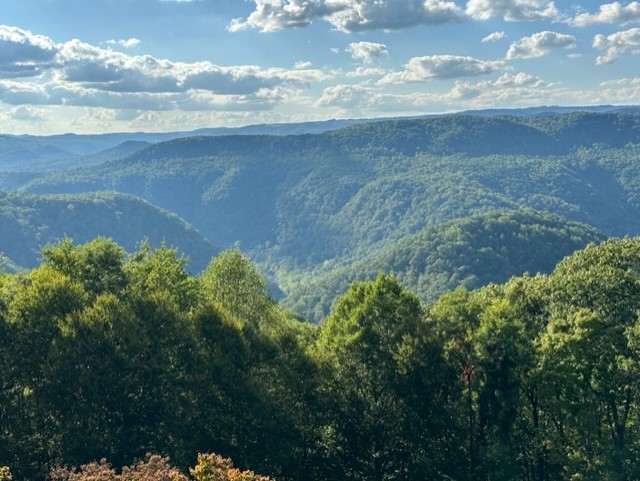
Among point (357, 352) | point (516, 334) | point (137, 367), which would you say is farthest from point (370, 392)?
point (137, 367)

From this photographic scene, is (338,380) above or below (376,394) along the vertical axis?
above

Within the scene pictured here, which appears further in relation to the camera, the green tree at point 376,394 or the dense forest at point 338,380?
the green tree at point 376,394

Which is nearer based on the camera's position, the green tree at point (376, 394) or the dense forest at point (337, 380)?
the dense forest at point (337, 380)

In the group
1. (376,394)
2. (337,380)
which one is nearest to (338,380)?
(337,380)

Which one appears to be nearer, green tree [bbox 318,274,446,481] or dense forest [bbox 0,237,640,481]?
dense forest [bbox 0,237,640,481]

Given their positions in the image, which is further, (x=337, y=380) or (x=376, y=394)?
(x=337, y=380)

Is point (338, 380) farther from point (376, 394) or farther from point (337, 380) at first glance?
point (376, 394)

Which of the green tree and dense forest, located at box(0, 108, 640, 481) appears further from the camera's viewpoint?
the green tree

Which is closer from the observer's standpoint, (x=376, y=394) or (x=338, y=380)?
(x=376, y=394)
